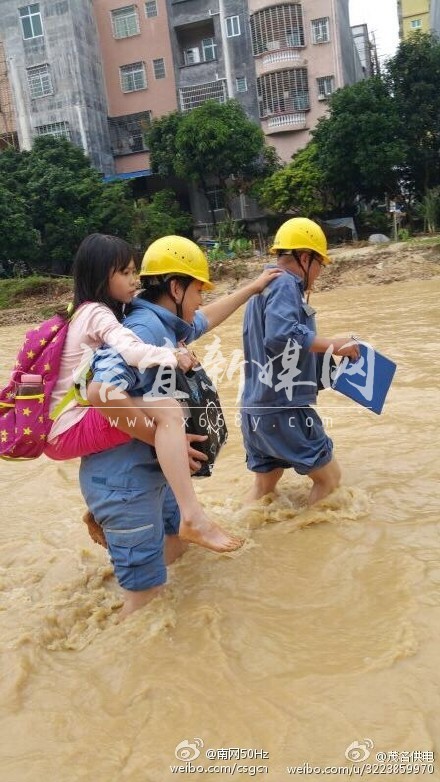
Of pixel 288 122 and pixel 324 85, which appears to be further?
pixel 324 85

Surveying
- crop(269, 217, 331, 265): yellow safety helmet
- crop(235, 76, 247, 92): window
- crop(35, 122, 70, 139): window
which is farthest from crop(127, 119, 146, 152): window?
crop(269, 217, 331, 265): yellow safety helmet

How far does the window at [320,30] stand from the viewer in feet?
80.6

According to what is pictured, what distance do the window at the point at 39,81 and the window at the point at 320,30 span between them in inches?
403

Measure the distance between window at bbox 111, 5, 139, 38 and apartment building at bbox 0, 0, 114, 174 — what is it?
34.4 inches

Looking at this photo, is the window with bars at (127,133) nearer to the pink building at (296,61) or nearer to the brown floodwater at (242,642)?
the pink building at (296,61)

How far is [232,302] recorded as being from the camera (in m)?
3.10

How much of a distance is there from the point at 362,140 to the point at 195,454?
1961 cm

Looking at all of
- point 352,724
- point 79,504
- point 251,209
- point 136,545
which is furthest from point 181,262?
point 251,209

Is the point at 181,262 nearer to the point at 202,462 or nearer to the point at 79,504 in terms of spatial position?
the point at 202,462

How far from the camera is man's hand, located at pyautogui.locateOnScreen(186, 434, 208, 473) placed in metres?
2.56

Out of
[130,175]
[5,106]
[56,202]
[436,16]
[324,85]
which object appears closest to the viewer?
[56,202]

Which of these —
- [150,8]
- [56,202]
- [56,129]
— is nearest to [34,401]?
[56,202]

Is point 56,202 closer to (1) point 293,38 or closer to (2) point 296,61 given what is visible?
(2) point 296,61

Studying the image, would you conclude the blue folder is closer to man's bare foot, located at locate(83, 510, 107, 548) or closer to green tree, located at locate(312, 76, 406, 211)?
man's bare foot, located at locate(83, 510, 107, 548)
